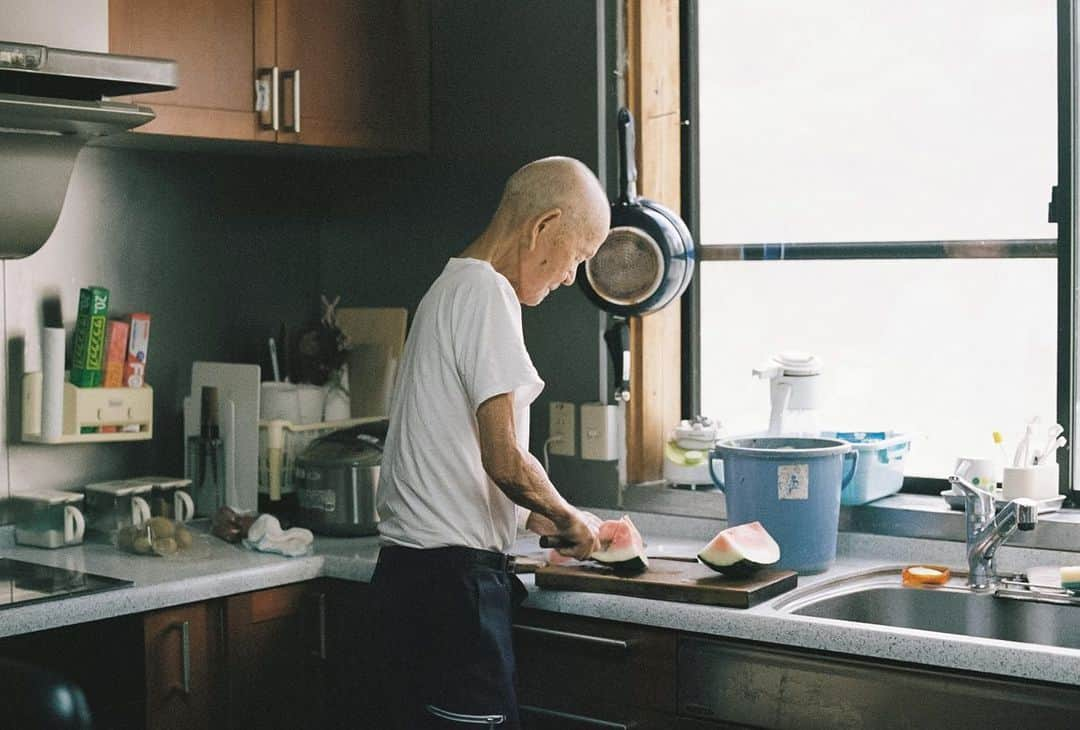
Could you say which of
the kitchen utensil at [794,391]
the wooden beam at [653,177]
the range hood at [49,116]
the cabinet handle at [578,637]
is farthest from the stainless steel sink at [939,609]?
the range hood at [49,116]

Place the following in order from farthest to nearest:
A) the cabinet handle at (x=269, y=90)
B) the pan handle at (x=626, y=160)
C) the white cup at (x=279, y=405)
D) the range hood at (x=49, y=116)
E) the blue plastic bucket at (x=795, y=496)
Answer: the white cup at (x=279, y=405), the cabinet handle at (x=269, y=90), the pan handle at (x=626, y=160), the blue plastic bucket at (x=795, y=496), the range hood at (x=49, y=116)

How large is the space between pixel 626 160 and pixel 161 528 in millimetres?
1241

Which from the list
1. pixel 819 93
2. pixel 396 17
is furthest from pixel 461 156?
pixel 819 93

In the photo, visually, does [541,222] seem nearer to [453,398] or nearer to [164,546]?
[453,398]

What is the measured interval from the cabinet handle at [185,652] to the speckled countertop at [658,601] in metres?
0.05

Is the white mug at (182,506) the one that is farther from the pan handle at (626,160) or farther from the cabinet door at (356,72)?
the pan handle at (626,160)

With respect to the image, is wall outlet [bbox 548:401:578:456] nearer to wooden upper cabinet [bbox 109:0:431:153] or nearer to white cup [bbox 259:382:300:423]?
white cup [bbox 259:382:300:423]

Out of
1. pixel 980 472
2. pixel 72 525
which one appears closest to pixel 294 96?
pixel 72 525

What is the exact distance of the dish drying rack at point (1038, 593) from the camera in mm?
2494

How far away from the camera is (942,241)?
117 inches

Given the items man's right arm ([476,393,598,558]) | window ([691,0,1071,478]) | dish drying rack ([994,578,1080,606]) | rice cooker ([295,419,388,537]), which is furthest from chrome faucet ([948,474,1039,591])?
rice cooker ([295,419,388,537])

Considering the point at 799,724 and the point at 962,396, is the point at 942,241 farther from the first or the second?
the point at 799,724

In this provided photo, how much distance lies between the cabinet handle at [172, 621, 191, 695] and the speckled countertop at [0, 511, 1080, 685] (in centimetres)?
5

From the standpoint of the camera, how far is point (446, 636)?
7.82 ft
